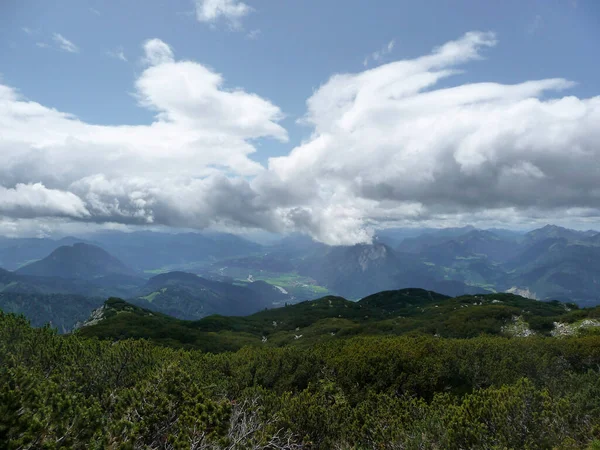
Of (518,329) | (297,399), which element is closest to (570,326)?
(518,329)

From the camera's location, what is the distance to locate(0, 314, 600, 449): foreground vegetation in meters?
17.0

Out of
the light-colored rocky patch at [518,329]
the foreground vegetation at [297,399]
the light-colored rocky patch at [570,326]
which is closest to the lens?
the foreground vegetation at [297,399]

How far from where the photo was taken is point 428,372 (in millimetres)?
38031

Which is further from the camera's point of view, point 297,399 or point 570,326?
point 570,326

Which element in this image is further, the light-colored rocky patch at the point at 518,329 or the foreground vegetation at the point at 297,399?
the light-colored rocky patch at the point at 518,329

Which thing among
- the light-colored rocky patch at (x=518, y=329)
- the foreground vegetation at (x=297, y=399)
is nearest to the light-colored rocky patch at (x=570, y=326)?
the light-colored rocky patch at (x=518, y=329)

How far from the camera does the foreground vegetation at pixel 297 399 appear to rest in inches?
669

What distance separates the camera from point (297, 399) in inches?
1017

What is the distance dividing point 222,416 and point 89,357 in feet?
74.2

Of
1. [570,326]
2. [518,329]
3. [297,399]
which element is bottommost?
[518,329]

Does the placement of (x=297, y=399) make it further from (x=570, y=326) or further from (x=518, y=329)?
(x=570, y=326)

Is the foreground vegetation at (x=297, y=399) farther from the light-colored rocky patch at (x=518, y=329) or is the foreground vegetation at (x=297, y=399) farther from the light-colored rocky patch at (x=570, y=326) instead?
the light-colored rocky patch at (x=518, y=329)

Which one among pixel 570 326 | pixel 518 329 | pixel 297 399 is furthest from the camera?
pixel 518 329

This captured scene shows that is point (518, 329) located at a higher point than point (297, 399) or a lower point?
lower
